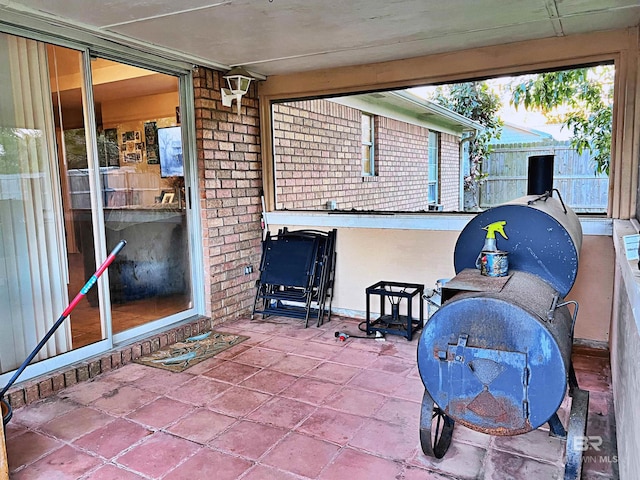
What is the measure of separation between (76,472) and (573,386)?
245cm

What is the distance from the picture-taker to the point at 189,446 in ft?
7.85

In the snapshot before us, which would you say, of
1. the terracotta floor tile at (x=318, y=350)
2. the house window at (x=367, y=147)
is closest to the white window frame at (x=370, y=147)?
the house window at (x=367, y=147)

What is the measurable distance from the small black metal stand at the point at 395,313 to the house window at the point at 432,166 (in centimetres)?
281

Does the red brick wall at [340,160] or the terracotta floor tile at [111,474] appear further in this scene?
the red brick wall at [340,160]

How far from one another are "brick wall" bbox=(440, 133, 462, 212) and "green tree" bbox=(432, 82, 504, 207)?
1.19ft

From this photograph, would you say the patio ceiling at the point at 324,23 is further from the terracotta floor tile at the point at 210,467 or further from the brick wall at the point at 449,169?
the terracotta floor tile at the point at 210,467

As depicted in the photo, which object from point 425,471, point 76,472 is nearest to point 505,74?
point 425,471

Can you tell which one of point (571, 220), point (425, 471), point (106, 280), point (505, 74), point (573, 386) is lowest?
point (425, 471)

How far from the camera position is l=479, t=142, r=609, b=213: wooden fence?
3.62 m

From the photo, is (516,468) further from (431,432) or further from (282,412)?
(282,412)

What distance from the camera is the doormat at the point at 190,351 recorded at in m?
3.47

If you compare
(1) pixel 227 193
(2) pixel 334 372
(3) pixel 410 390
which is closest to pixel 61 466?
(2) pixel 334 372

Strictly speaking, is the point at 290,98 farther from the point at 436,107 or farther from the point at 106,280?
the point at 106,280

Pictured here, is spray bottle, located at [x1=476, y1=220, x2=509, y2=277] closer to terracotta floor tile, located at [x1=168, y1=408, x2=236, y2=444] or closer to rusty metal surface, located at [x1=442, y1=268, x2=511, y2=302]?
rusty metal surface, located at [x1=442, y1=268, x2=511, y2=302]
